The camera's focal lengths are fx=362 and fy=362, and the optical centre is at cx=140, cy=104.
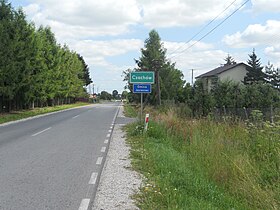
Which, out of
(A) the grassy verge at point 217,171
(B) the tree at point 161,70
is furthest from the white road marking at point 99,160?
(B) the tree at point 161,70

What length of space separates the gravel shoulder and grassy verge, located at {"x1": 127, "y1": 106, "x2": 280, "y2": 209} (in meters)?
0.24

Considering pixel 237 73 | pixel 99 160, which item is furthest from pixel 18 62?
pixel 237 73

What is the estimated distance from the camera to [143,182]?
24.5ft

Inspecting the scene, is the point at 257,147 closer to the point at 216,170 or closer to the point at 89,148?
the point at 216,170

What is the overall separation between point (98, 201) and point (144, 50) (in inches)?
2280

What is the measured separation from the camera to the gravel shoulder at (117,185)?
6.04 m

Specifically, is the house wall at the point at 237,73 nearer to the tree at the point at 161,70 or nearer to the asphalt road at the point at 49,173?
the tree at the point at 161,70

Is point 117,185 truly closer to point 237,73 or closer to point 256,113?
point 256,113

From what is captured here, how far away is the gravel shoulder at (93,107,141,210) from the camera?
19.8 ft

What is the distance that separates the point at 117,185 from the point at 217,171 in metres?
2.46

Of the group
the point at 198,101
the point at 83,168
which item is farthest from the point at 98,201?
the point at 198,101

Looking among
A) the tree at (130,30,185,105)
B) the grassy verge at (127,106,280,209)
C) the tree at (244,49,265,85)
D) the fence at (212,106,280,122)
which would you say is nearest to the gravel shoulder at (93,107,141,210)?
the grassy verge at (127,106,280,209)

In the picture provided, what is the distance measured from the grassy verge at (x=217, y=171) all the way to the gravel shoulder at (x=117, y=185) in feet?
0.80

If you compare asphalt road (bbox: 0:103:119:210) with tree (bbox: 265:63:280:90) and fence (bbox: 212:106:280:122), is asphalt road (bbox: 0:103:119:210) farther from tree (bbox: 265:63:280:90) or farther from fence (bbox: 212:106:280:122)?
tree (bbox: 265:63:280:90)
